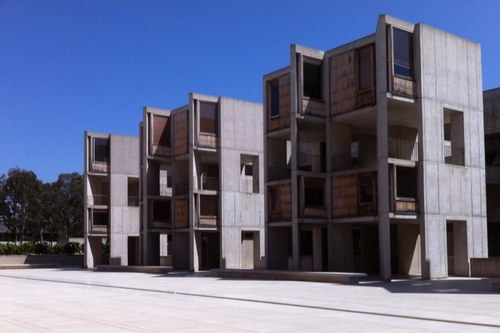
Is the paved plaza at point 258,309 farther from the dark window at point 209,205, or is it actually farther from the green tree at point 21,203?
the green tree at point 21,203

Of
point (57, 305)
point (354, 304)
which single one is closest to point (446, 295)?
point (354, 304)

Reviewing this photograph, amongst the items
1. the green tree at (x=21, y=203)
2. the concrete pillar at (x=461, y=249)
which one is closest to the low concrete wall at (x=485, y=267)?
the concrete pillar at (x=461, y=249)

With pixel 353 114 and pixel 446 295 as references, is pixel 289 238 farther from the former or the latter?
pixel 446 295

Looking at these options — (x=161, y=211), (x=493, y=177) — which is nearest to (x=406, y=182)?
(x=493, y=177)

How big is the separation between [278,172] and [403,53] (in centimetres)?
1087

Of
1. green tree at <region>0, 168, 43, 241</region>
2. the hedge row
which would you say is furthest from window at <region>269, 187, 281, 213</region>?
green tree at <region>0, 168, 43, 241</region>

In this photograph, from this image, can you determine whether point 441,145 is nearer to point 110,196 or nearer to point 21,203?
point 110,196

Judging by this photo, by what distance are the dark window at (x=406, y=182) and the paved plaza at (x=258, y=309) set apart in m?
6.32

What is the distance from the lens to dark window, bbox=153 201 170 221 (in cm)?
5119

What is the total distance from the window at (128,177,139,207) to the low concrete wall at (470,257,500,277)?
34332 mm

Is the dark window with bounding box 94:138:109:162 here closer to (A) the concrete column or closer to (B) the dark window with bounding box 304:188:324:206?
(A) the concrete column

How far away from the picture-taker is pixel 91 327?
15.1 meters

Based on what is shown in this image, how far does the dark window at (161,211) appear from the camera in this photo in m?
51.2

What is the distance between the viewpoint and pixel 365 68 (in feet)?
114
